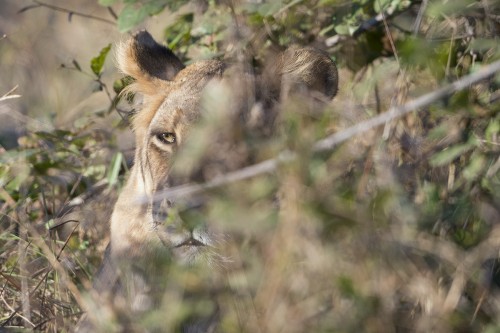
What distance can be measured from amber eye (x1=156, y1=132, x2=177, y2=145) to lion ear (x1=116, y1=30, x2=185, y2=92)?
0.50 meters

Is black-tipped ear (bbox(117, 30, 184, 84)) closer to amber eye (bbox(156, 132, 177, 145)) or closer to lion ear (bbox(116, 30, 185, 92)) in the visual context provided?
lion ear (bbox(116, 30, 185, 92))

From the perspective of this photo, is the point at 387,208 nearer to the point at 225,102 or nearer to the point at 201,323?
the point at 225,102

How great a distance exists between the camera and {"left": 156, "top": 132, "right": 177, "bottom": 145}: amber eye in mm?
4113

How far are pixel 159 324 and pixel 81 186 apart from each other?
8.63 feet

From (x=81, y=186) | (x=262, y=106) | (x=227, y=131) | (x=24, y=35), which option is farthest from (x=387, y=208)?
(x=24, y=35)

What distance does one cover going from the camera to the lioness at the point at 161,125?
3443mm

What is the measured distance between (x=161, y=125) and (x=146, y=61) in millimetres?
532

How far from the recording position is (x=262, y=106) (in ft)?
10.7

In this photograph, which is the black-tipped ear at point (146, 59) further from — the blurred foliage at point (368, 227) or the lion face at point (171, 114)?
the blurred foliage at point (368, 227)

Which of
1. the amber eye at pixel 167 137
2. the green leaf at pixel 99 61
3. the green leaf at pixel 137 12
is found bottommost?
the amber eye at pixel 167 137

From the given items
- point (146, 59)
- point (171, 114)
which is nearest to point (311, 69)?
point (171, 114)

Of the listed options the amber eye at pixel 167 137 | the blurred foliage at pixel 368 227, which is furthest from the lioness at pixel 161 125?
the blurred foliage at pixel 368 227

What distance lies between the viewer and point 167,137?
4.14 meters

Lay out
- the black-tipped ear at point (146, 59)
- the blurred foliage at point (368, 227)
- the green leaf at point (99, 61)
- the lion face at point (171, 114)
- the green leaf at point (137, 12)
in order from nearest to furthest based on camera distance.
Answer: the blurred foliage at point (368, 227) → the lion face at point (171, 114) → the green leaf at point (137, 12) → the black-tipped ear at point (146, 59) → the green leaf at point (99, 61)
